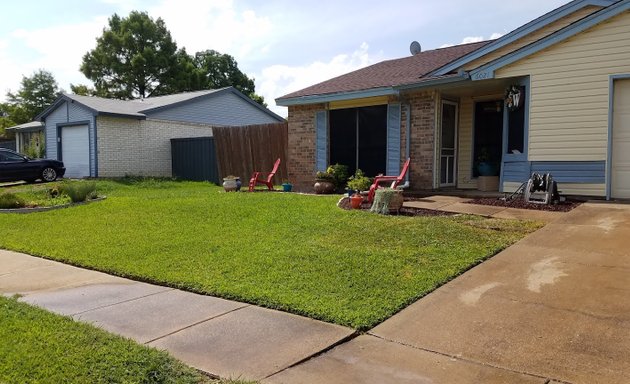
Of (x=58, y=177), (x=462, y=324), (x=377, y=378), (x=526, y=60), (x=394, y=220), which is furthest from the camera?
(x=58, y=177)

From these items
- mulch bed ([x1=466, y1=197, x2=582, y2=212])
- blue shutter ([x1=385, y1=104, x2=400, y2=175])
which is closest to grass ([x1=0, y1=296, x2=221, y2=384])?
mulch bed ([x1=466, y1=197, x2=582, y2=212])

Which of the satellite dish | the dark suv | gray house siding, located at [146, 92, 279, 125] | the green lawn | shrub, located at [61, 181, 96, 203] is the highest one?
the satellite dish

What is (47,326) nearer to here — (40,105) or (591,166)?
(591,166)

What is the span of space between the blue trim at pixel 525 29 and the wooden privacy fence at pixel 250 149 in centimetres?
604

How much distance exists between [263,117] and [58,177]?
11844mm

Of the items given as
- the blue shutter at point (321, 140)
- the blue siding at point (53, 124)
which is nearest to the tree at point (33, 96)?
the blue siding at point (53, 124)

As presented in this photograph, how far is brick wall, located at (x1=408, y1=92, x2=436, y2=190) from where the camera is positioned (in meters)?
11.7

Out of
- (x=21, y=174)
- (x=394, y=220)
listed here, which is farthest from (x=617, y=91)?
(x=21, y=174)

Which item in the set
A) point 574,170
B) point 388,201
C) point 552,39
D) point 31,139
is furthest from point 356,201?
point 31,139

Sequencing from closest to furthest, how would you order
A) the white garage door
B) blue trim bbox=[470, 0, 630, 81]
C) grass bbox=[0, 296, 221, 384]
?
grass bbox=[0, 296, 221, 384], blue trim bbox=[470, 0, 630, 81], the white garage door

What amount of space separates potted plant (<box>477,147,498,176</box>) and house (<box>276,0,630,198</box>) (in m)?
0.07

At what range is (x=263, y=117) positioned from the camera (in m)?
28.2

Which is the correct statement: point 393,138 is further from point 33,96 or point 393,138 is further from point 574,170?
point 33,96

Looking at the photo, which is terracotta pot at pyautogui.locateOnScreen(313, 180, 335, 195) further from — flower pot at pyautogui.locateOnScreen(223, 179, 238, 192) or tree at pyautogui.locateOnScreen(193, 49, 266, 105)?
tree at pyautogui.locateOnScreen(193, 49, 266, 105)
